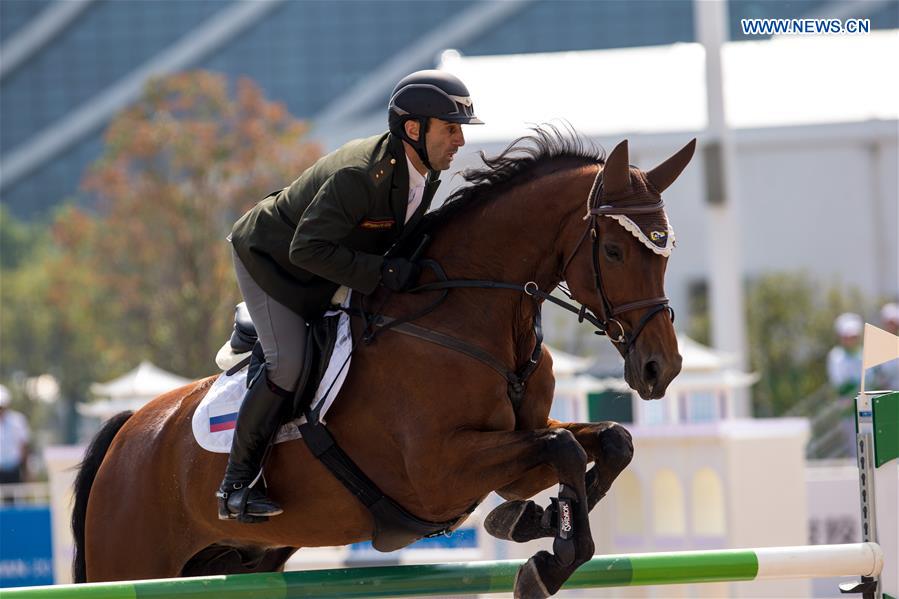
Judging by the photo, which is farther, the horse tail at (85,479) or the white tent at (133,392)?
the white tent at (133,392)

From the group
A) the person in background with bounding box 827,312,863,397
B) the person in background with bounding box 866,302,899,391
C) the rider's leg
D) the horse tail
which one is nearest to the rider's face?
the rider's leg

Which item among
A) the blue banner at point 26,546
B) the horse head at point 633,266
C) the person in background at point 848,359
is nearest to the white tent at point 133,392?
the blue banner at point 26,546

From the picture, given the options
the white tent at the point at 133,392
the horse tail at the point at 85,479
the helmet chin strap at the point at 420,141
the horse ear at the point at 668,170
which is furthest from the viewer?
the white tent at the point at 133,392

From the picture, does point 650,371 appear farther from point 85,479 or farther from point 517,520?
point 85,479

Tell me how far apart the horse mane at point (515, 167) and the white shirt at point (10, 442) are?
362 inches

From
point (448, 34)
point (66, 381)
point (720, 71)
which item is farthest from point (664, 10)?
point (720, 71)

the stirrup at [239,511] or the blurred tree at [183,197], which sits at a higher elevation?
the blurred tree at [183,197]

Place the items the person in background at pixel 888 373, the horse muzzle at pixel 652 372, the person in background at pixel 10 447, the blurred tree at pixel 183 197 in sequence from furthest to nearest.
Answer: the blurred tree at pixel 183 197 → the person in background at pixel 10 447 → the person in background at pixel 888 373 → the horse muzzle at pixel 652 372

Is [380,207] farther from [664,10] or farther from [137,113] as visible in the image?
[664,10]

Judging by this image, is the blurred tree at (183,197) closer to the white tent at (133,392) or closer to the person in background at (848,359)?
the white tent at (133,392)

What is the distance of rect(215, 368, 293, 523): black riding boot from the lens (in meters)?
4.59

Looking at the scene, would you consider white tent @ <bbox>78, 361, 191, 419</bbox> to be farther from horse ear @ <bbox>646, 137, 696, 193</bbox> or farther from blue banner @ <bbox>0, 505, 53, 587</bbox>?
horse ear @ <bbox>646, 137, 696, 193</bbox>

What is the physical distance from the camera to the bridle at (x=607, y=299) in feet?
13.6

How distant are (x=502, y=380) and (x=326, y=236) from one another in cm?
77
